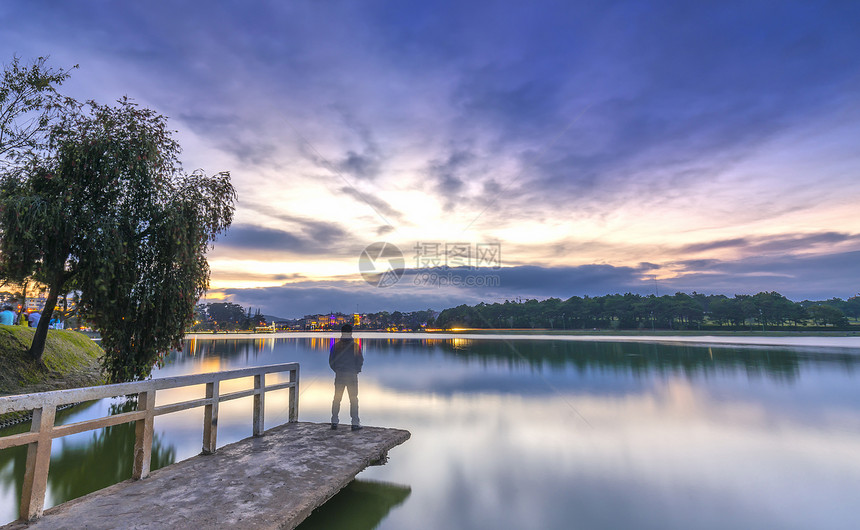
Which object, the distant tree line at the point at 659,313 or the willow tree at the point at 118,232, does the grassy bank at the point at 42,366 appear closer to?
the willow tree at the point at 118,232

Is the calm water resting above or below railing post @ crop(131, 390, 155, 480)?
below

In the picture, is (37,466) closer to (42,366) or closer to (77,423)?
(77,423)

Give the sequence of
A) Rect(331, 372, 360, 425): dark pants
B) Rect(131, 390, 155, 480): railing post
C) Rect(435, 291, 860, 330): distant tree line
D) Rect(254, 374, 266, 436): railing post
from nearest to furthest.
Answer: Rect(131, 390, 155, 480): railing post → Rect(254, 374, 266, 436): railing post → Rect(331, 372, 360, 425): dark pants → Rect(435, 291, 860, 330): distant tree line

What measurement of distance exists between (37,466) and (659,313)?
144m

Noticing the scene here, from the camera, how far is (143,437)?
19.5ft

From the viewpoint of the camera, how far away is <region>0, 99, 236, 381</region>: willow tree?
31.4 feet

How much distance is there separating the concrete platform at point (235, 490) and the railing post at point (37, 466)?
16 centimetres

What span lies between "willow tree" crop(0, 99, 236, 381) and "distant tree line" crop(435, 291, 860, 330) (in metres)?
137

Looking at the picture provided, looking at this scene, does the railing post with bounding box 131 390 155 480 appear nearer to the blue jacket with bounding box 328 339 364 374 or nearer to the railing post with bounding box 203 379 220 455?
the railing post with bounding box 203 379 220 455

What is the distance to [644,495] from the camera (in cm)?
800

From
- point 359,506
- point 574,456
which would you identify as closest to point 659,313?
point 574,456

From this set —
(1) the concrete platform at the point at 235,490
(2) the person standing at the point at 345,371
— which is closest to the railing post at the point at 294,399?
(2) the person standing at the point at 345,371

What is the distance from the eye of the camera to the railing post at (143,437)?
5918 mm

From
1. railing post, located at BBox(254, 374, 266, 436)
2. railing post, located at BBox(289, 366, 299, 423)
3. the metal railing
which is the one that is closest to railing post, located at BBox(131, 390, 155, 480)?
the metal railing
